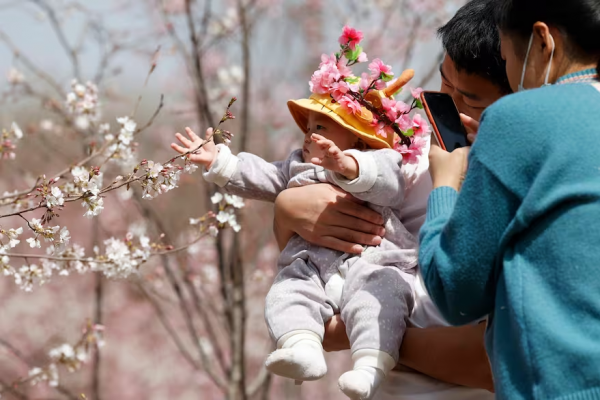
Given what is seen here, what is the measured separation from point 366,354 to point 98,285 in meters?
2.94

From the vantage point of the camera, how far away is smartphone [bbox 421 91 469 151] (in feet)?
5.42

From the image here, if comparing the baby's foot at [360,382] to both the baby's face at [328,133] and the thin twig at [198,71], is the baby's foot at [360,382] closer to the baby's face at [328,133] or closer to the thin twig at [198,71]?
the baby's face at [328,133]

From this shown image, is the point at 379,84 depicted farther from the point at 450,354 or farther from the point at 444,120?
the point at 450,354

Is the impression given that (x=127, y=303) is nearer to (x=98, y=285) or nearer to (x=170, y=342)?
(x=170, y=342)

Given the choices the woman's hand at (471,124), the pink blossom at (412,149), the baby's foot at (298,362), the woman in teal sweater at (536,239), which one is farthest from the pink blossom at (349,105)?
the woman in teal sweater at (536,239)

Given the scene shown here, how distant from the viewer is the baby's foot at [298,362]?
62.6 inches

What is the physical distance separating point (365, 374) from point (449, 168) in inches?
19.1

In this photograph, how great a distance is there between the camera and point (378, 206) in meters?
1.87

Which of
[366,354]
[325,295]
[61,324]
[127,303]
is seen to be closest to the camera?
[366,354]

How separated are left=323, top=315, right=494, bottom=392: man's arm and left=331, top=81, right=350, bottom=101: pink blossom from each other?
598mm

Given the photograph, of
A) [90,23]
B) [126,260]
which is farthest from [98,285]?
[126,260]

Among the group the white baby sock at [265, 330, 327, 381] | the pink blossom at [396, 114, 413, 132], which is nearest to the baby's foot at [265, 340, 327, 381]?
the white baby sock at [265, 330, 327, 381]

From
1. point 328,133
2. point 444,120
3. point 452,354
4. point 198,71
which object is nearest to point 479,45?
point 444,120

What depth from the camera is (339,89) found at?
1885 millimetres
